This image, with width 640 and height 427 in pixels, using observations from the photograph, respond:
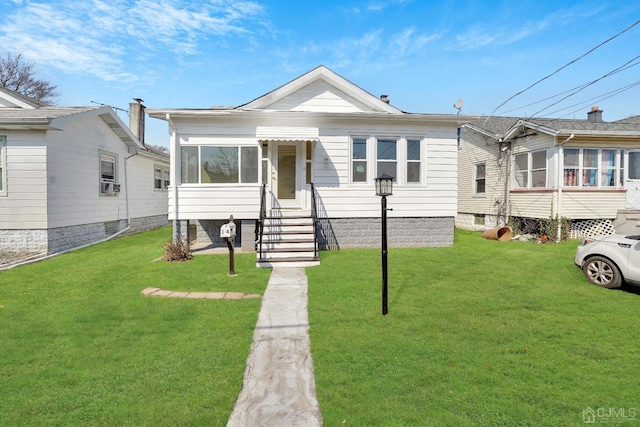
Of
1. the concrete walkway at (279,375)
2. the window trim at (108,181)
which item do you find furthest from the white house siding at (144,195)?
the concrete walkway at (279,375)

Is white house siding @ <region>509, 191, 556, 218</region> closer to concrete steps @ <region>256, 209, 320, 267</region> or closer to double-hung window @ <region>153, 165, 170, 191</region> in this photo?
concrete steps @ <region>256, 209, 320, 267</region>

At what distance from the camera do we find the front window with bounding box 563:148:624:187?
1239cm

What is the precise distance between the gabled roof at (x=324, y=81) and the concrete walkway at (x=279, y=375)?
7.18 metres

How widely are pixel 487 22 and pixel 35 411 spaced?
52.1 ft

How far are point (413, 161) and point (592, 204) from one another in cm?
722

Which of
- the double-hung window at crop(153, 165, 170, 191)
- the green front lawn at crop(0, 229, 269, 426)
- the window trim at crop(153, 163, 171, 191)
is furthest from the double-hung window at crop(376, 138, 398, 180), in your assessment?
the window trim at crop(153, 163, 171, 191)

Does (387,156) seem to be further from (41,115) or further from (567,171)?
(41,115)

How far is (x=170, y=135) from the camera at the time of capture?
32.3ft

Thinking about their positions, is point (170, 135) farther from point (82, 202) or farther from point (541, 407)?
point (541, 407)

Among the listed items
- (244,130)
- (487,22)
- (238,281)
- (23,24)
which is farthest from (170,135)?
(487,22)

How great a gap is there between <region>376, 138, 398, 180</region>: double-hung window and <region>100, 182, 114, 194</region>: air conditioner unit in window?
10.2 m

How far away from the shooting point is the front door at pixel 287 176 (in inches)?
414

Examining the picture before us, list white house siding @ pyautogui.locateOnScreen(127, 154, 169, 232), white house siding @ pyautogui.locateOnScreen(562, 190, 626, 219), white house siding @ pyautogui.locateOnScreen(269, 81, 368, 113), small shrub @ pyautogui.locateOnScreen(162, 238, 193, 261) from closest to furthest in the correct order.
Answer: small shrub @ pyautogui.locateOnScreen(162, 238, 193, 261)
white house siding @ pyautogui.locateOnScreen(269, 81, 368, 113)
white house siding @ pyautogui.locateOnScreen(562, 190, 626, 219)
white house siding @ pyautogui.locateOnScreen(127, 154, 169, 232)

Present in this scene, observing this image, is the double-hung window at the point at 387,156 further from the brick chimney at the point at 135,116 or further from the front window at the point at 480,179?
the brick chimney at the point at 135,116
